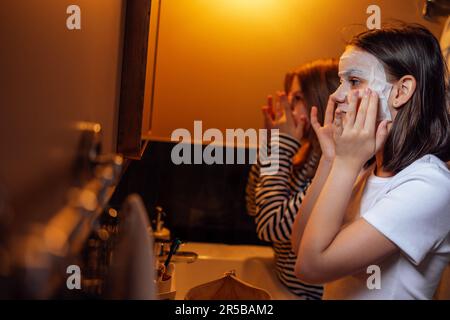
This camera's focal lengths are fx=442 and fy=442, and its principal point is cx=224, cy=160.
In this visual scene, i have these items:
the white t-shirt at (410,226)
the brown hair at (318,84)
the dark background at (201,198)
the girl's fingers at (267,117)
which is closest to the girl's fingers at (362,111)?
the white t-shirt at (410,226)

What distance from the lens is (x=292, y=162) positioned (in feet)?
3.97

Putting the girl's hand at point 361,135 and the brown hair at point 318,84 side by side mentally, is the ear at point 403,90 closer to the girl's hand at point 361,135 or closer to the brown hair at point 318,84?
the girl's hand at point 361,135

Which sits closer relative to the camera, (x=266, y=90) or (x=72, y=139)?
(x=72, y=139)

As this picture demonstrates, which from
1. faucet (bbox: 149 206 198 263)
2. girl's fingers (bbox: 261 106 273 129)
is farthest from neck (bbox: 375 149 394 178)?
girl's fingers (bbox: 261 106 273 129)

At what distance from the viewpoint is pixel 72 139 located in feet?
1.48

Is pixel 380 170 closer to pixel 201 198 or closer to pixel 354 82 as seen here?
pixel 354 82

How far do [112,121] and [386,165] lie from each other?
46 cm

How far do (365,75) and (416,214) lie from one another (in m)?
0.25

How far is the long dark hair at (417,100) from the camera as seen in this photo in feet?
2.33

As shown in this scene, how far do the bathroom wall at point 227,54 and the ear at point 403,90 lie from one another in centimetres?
63

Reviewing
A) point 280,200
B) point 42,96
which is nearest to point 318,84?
point 280,200
